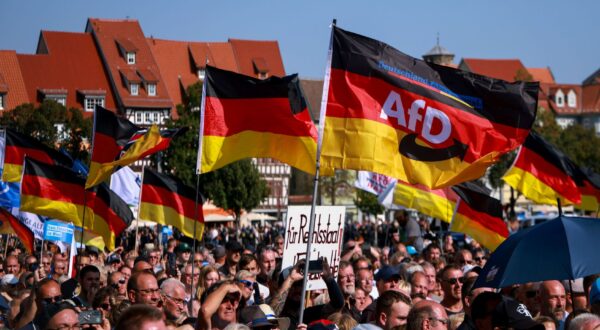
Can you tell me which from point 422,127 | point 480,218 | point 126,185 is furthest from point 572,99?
point 422,127

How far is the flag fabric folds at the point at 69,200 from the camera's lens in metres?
16.6

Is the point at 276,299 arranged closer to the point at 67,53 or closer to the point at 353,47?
the point at 353,47

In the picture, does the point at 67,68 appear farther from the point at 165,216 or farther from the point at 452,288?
the point at 452,288

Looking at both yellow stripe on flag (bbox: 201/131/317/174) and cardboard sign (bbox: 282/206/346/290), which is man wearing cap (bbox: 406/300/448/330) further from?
yellow stripe on flag (bbox: 201/131/317/174)

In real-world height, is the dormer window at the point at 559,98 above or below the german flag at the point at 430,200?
above

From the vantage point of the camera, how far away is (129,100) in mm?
87812

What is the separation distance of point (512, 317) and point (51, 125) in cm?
5895

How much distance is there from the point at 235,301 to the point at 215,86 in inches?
181

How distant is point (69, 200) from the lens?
1666 cm

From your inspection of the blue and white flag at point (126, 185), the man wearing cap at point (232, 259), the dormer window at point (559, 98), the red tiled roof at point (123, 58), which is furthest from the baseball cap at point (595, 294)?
the dormer window at point (559, 98)

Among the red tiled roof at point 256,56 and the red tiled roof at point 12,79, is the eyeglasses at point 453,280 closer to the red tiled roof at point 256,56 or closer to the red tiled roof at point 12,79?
the red tiled roof at point 12,79

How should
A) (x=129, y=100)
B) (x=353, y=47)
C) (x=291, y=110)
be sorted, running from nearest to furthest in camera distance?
1. (x=353, y=47)
2. (x=291, y=110)
3. (x=129, y=100)

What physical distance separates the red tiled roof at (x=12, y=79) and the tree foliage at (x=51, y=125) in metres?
18.1

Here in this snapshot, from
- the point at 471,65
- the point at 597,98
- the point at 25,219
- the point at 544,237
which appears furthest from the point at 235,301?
the point at 597,98
